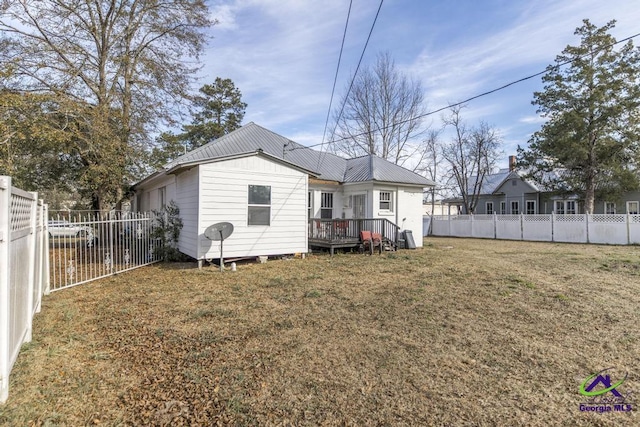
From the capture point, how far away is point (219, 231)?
8.59 metres

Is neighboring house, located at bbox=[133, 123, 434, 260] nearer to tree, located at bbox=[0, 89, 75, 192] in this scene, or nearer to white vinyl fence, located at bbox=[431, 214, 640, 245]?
tree, located at bbox=[0, 89, 75, 192]

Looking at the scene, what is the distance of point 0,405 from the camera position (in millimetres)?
2535

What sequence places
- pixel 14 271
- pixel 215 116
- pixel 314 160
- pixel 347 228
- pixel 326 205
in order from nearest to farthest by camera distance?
1. pixel 14 271
2. pixel 347 228
3. pixel 326 205
4. pixel 314 160
5. pixel 215 116

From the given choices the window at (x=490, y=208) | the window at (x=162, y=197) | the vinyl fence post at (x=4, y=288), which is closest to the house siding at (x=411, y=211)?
the window at (x=162, y=197)

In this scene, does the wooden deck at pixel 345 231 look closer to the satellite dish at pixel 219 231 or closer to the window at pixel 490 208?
the satellite dish at pixel 219 231

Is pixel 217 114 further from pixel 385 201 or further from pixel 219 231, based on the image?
pixel 219 231

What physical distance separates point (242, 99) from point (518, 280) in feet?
107

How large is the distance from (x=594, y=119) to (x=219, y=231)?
22.1 m

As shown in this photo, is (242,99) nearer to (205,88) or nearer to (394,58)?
(205,88)

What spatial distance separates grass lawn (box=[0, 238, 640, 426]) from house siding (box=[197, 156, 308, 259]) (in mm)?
2644

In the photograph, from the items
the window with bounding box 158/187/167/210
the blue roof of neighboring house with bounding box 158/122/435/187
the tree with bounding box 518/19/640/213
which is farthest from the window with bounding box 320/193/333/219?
the tree with bounding box 518/19/640/213

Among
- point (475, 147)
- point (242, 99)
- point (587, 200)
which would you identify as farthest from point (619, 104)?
point (242, 99)

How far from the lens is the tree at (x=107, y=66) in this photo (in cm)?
1196

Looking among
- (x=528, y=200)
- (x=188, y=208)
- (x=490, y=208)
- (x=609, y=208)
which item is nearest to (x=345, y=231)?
(x=188, y=208)
